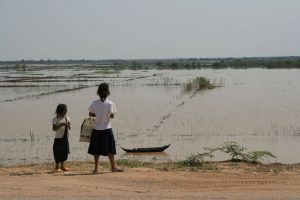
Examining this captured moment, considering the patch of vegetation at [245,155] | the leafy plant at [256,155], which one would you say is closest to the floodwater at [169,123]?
the patch of vegetation at [245,155]

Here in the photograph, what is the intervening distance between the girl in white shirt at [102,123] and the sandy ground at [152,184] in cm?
37

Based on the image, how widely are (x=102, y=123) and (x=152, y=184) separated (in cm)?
124

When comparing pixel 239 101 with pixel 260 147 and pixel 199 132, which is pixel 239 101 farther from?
pixel 260 147

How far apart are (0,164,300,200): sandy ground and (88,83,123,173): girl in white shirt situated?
1.21 feet

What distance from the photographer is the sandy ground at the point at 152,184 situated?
6051 mm

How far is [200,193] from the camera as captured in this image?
618 cm

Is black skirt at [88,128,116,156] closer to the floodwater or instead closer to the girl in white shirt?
the girl in white shirt

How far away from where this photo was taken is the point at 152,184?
22.0ft

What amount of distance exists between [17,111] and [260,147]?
11518mm

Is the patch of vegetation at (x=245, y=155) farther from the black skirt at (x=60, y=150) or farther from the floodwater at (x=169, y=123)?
the black skirt at (x=60, y=150)

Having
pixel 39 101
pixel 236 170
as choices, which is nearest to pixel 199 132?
pixel 236 170

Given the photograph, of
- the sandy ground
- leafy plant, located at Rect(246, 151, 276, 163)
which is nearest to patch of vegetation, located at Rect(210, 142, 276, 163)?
leafy plant, located at Rect(246, 151, 276, 163)

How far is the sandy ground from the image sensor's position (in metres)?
6.05

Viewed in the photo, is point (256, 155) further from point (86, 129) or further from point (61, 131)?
point (61, 131)
